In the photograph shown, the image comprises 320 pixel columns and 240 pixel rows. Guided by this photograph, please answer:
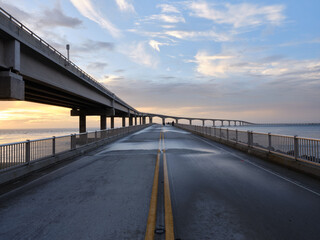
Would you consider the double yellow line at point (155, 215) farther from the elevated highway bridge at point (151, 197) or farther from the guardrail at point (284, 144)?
the guardrail at point (284, 144)

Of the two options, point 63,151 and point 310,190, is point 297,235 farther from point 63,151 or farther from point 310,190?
point 63,151

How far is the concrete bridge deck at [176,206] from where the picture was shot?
12.3 ft

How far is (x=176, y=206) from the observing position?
4.86 metres

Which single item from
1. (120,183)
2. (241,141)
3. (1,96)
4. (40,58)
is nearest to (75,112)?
(40,58)

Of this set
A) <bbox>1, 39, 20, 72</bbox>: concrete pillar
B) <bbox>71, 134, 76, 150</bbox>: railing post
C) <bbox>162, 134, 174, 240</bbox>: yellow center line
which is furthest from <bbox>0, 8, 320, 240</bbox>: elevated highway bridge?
<bbox>71, 134, 76, 150</bbox>: railing post

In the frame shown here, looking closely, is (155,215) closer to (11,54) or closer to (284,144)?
(284,144)

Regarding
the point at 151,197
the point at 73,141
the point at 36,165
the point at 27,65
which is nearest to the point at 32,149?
the point at 36,165

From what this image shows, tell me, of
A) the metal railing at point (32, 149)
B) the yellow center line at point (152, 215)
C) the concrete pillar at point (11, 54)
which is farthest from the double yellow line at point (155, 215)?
the concrete pillar at point (11, 54)

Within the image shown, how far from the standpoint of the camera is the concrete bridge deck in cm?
375

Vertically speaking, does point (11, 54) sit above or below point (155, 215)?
above

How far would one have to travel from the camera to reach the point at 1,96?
12.2 m

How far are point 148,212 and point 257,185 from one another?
12.6ft

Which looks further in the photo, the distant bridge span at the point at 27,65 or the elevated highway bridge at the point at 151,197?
the distant bridge span at the point at 27,65

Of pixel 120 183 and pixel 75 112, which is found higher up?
pixel 75 112
